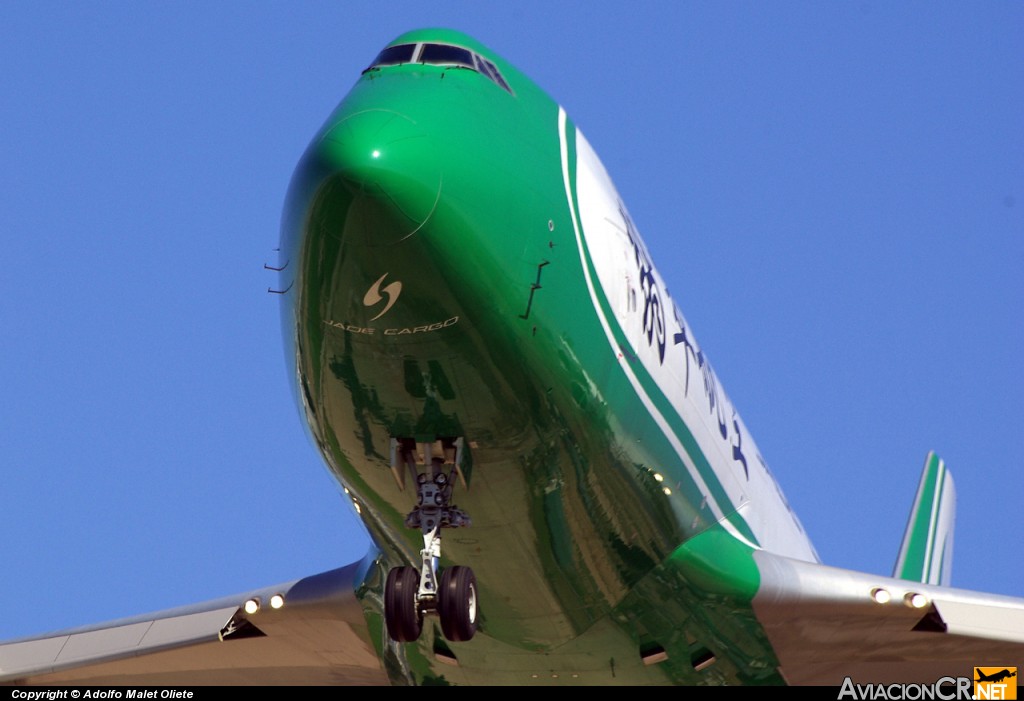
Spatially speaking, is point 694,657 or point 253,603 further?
point 253,603

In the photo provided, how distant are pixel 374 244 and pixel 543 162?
2269 mm

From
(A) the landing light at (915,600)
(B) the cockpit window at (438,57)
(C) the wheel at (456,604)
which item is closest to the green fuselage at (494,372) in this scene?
(B) the cockpit window at (438,57)

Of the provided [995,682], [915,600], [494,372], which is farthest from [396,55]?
[995,682]

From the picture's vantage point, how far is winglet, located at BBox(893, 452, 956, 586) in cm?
3039

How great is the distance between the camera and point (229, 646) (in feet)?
64.7

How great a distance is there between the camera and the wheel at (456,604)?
44.5 ft

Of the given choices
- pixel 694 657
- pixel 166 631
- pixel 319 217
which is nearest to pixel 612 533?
pixel 694 657

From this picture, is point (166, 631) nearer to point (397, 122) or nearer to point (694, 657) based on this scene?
point (694, 657)

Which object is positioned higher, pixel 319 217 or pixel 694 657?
pixel 319 217

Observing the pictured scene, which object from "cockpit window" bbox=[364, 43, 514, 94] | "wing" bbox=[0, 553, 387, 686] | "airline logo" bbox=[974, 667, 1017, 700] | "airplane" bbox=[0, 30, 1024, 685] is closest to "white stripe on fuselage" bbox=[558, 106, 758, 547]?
"airplane" bbox=[0, 30, 1024, 685]

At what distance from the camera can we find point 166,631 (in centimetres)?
2009

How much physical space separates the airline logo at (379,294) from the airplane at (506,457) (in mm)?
36

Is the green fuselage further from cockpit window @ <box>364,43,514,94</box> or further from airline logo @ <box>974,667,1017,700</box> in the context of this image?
airline logo @ <box>974,667,1017,700</box>

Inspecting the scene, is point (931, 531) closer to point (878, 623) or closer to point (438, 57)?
point (878, 623)
